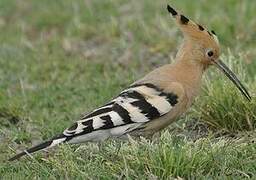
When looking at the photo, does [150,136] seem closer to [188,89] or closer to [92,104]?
[188,89]

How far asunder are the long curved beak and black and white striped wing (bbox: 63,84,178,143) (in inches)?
20.3

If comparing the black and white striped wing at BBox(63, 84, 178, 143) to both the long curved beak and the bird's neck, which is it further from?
the long curved beak

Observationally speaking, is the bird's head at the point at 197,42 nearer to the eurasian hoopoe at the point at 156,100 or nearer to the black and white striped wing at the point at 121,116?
the eurasian hoopoe at the point at 156,100

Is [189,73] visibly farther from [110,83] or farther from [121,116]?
[110,83]

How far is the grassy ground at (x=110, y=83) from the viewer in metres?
3.89

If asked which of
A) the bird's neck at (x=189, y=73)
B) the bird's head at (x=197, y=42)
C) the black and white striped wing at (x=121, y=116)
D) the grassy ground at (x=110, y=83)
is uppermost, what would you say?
the bird's head at (x=197, y=42)

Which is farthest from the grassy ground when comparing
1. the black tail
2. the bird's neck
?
the bird's neck

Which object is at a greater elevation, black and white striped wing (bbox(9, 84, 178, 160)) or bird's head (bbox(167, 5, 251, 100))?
bird's head (bbox(167, 5, 251, 100))

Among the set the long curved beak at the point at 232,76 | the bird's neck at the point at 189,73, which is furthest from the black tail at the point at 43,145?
the long curved beak at the point at 232,76

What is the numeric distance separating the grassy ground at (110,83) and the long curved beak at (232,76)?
0.05 meters

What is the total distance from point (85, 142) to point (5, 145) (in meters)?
0.66

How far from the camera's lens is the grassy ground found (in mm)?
3889

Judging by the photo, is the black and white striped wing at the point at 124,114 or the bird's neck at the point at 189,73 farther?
the bird's neck at the point at 189,73

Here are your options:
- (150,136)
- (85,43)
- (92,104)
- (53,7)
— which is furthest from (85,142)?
(53,7)
